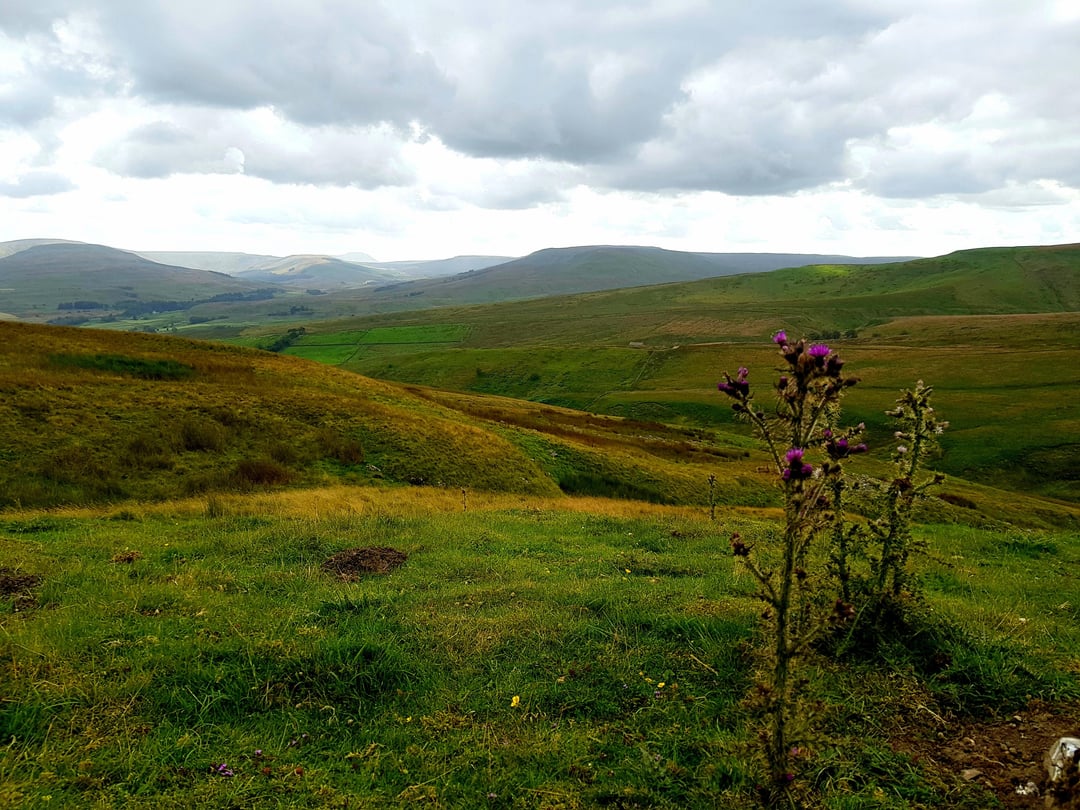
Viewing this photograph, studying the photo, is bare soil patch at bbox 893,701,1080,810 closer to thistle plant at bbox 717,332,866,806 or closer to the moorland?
the moorland

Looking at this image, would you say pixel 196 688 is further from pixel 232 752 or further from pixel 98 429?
pixel 98 429

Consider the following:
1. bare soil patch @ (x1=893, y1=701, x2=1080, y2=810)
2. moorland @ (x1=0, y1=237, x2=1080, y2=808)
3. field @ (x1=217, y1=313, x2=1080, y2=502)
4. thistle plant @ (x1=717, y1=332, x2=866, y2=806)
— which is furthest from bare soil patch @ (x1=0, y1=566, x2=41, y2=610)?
field @ (x1=217, y1=313, x2=1080, y2=502)

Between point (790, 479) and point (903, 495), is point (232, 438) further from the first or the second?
point (790, 479)

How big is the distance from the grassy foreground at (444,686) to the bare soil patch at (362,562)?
1.27 feet

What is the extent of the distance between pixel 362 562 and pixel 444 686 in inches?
213

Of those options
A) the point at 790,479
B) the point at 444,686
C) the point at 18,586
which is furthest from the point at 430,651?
the point at 18,586

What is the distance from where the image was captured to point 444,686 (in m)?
6.91

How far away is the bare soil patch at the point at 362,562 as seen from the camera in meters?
11.2

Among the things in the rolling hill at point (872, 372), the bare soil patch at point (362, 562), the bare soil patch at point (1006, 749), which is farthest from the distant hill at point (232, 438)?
the bare soil patch at point (1006, 749)

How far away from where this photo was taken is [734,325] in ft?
616

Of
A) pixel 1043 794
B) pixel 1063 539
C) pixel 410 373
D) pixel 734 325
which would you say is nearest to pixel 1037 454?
pixel 1063 539

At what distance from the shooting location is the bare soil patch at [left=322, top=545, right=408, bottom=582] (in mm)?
11173

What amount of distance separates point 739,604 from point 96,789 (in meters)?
8.15

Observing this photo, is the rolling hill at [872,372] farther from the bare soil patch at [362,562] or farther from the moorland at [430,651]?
the bare soil patch at [362,562]
